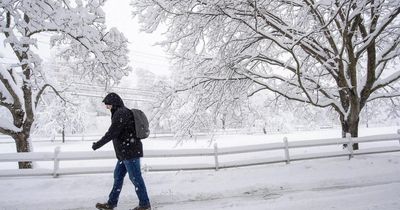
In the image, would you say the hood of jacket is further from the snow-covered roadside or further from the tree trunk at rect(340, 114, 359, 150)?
the tree trunk at rect(340, 114, 359, 150)

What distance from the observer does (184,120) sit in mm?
10383

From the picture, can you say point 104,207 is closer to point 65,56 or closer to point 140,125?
point 140,125

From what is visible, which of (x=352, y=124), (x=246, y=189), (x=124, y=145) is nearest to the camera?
(x=124, y=145)

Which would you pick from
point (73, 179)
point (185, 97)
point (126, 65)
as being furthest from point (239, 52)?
point (73, 179)

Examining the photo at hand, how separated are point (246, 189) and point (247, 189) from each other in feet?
0.08

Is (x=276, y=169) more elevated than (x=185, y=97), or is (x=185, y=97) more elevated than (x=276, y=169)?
(x=185, y=97)

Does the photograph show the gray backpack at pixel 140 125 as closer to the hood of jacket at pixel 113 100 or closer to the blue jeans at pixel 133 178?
the hood of jacket at pixel 113 100

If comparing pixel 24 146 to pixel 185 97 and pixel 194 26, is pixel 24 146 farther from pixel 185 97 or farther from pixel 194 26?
pixel 194 26

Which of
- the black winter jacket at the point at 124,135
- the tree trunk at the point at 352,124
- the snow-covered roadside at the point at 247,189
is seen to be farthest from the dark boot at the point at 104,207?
the tree trunk at the point at 352,124

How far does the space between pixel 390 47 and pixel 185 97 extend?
280 inches

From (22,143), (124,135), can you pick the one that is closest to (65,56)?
(22,143)

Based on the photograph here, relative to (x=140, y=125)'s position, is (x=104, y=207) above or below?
below

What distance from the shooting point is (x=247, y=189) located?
6395 mm

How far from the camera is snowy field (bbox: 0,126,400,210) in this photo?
5.03 meters
